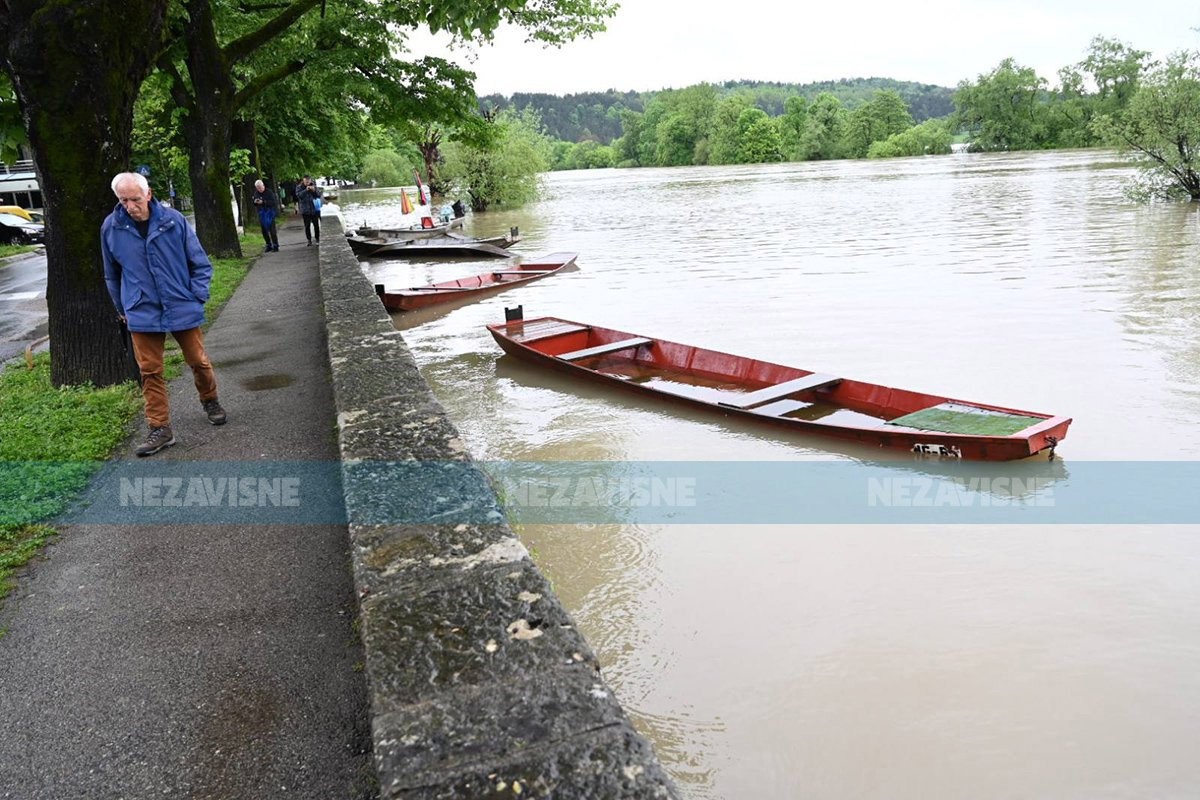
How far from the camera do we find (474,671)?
2695mm

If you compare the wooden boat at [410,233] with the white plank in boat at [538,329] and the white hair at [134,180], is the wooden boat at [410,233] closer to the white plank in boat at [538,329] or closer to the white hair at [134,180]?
the white plank in boat at [538,329]

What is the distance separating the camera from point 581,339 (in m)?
12.7

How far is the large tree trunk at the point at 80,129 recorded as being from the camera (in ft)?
23.6

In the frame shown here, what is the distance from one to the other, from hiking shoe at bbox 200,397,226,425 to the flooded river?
2.40 m

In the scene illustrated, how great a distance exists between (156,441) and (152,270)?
45.6 inches

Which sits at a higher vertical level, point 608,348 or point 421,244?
point 421,244

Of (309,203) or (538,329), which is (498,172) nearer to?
(309,203)

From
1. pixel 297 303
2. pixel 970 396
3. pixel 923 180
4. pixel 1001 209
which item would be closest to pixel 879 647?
pixel 970 396

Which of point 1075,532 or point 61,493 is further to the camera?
point 1075,532

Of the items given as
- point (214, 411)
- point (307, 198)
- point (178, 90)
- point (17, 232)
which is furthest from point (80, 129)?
point (17, 232)

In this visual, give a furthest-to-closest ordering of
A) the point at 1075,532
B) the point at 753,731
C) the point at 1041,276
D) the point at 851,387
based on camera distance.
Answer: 1. the point at 1041,276
2. the point at 851,387
3. the point at 1075,532
4. the point at 753,731

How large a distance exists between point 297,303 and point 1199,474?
10.9 metres

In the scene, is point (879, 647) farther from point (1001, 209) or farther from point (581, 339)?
point (1001, 209)

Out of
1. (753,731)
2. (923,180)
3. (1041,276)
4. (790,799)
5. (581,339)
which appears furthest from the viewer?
(923,180)
